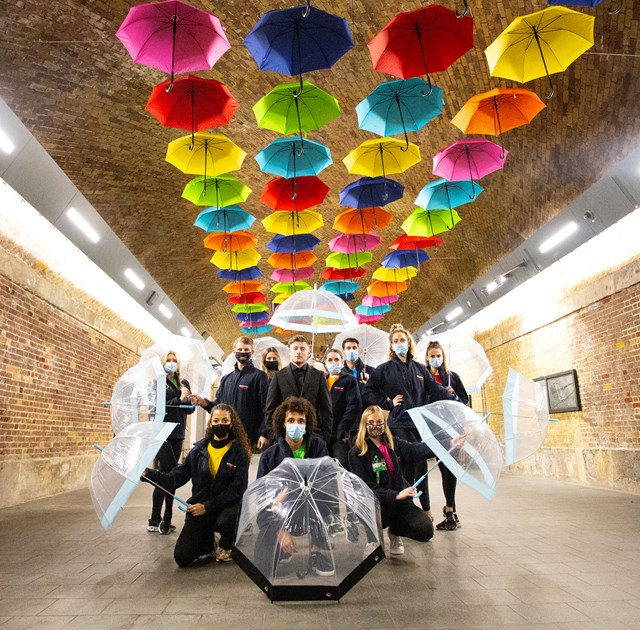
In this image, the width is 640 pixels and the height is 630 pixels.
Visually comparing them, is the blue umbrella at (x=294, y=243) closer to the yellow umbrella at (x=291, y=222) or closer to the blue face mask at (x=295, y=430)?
the yellow umbrella at (x=291, y=222)

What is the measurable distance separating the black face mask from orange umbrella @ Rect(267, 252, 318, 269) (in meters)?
7.25

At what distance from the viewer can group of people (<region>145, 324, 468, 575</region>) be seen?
400cm

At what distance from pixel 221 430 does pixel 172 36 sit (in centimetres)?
386

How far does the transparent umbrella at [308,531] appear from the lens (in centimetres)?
273

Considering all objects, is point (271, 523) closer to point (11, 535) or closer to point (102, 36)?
point (11, 535)

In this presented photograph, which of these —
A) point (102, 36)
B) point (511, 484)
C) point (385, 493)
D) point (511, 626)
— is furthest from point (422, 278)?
point (511, 626)

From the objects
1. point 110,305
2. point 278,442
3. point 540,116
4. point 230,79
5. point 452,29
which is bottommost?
point 278,442

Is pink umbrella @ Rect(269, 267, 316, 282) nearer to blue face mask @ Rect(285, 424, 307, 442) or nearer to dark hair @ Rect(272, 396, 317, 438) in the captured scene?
dark hair @ Rect(272, 396, 317, 438)

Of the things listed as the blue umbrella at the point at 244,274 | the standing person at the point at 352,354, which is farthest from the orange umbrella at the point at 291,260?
the standing person at the point at 352,354

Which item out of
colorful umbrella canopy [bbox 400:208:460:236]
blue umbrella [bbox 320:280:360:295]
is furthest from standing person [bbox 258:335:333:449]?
blue umbrella [bbox 320:280:360:295]

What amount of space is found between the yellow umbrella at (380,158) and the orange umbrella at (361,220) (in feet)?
5.57

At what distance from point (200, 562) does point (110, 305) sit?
868cm

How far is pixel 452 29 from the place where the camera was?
5.03 metres

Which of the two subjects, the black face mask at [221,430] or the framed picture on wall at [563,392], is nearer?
the black face mask at [221,430]
